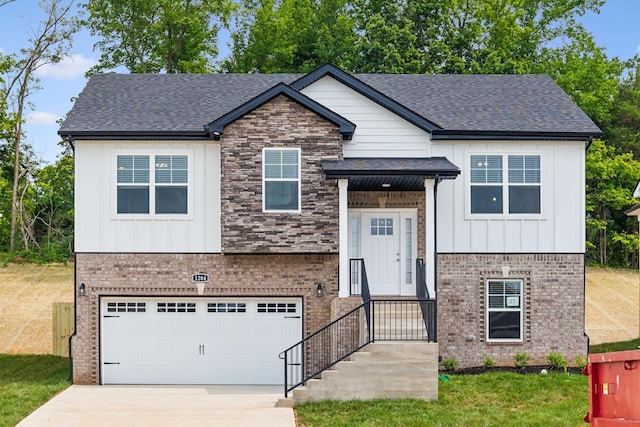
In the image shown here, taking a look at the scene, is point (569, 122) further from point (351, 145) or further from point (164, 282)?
point (164, 282)

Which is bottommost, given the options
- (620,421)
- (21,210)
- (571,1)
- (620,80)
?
(620,421)

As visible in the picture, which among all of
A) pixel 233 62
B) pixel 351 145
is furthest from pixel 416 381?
pixel 233 62

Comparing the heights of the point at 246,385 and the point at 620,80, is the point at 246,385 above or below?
below

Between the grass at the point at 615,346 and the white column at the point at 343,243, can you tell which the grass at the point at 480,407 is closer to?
the white column at the point at 343,243

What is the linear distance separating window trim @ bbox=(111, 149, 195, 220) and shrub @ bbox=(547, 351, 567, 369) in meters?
8.72

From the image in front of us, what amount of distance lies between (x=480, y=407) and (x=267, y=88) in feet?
33.8

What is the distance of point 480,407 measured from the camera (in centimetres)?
1548

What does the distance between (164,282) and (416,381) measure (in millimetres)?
6371

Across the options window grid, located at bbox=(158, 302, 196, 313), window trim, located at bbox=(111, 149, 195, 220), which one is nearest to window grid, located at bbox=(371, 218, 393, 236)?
window trim, located at bbox=(111, 149, 195, 220)

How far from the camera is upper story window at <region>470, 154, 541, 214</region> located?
64.3 feet

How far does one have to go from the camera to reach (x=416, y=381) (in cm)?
1625

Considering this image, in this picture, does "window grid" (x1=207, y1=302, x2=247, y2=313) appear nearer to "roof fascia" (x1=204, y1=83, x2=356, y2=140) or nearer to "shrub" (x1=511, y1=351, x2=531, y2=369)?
"roof fascia" (x1=204, y1=83, x2=356, y2=140)

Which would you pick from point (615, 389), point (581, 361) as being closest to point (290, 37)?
point (581, 361)

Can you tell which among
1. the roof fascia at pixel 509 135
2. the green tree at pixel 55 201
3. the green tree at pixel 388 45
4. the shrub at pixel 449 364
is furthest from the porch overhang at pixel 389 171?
the green tree at pixel 55 201
